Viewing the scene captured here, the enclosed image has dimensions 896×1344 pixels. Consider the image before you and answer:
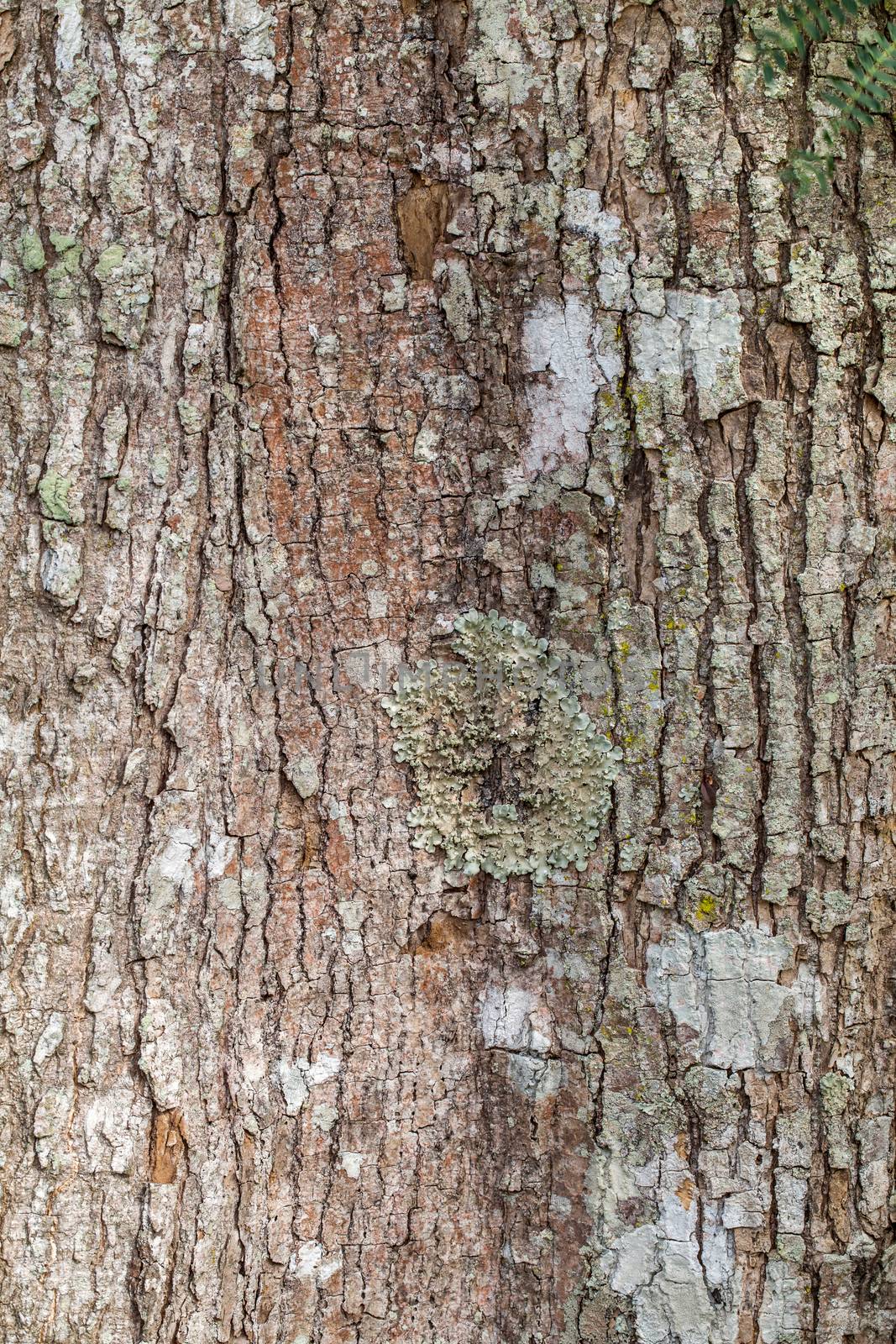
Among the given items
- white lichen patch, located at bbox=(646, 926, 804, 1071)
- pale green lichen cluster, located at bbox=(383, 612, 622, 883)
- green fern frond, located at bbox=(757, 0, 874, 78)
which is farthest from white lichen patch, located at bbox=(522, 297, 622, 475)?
white lichen patch, located at bbox=(646, 926, 804, 1071)

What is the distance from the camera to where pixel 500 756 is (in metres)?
1.52

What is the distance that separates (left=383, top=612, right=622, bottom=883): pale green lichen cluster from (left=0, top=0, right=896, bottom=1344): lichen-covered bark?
33 mm

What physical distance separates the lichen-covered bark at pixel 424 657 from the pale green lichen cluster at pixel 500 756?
0.03 m

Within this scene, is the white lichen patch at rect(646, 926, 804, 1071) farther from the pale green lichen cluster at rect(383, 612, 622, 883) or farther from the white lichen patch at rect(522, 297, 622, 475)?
the white lichen patch at rect(522, 297, 622, 475)

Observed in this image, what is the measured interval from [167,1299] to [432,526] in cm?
122

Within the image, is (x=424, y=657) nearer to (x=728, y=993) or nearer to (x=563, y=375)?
(x=563, y=375)

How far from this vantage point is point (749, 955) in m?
1.47

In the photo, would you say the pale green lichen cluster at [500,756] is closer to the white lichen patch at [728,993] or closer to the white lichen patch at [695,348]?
the white lichen patch at [728,993]

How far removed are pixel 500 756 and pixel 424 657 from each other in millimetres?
192

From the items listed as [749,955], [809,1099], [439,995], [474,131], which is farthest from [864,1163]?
[474,131]

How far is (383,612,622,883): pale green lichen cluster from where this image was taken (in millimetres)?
1494

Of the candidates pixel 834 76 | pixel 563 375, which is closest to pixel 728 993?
pixel 563 375

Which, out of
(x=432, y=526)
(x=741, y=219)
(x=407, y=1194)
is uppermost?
(x=741, y=219)

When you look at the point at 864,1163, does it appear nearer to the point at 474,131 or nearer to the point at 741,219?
the point at 741,219
